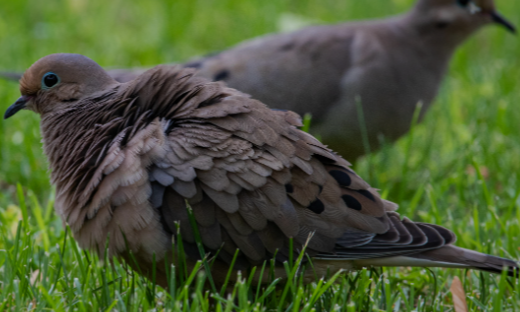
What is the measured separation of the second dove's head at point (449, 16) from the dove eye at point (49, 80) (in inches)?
127

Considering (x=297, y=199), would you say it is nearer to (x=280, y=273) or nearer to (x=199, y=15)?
(x=280, y=273)

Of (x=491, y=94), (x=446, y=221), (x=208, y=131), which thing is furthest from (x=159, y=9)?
(x=208, y=131)

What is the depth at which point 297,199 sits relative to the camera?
8.52ft

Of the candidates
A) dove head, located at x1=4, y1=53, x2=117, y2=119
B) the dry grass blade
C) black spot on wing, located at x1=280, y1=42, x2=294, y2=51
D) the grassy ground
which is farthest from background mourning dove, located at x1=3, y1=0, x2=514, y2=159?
the dry grass blade

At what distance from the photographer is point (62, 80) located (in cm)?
284

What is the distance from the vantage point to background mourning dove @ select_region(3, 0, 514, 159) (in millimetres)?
4562

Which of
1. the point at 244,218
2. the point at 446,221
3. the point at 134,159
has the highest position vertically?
the point at 134,159

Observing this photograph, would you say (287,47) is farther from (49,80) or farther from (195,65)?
(49,80)

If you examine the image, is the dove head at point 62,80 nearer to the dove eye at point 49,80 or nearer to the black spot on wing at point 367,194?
the dove eye at point 49,80

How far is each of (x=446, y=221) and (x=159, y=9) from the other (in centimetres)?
453

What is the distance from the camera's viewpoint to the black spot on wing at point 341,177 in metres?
2.74

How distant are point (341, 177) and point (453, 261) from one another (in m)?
0.56

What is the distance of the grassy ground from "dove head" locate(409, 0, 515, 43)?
2.16 feet

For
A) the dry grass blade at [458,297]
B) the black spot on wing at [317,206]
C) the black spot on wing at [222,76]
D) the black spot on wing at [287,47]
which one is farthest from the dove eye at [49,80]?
the black spot on wing at [287,47]
